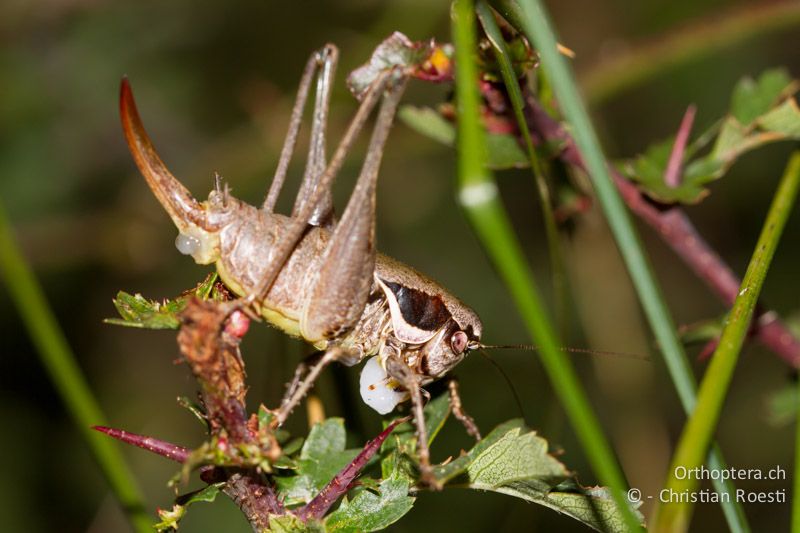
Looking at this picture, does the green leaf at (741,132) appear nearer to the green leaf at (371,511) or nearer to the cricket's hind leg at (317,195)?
the cricket's hind leg at (317,195)

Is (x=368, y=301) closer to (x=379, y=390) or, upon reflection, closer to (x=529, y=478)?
(x=379, y=390)

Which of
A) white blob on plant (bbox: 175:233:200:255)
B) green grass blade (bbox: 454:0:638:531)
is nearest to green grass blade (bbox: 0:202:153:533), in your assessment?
white blob on plant (bbox: 175:233:200:255)

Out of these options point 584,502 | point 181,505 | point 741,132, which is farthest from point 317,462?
point 741,132

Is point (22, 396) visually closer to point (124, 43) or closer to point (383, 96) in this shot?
point (124, 43)

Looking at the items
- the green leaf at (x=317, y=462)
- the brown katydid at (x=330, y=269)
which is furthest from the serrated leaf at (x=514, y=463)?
the green leaf at (x=317, y=462)

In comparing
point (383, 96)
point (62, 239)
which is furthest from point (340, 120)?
point (383, 96)
